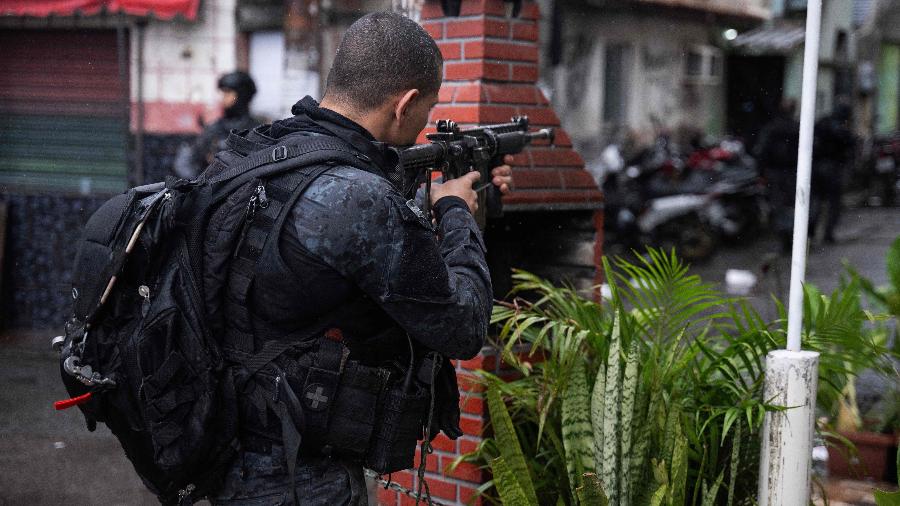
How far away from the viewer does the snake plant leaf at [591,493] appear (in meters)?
2.60

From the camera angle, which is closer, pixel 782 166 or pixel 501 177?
pixel 501 177

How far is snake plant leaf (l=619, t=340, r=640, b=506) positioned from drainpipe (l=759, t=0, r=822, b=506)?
38 cm

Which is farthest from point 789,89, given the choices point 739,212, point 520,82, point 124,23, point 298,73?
point 520,82

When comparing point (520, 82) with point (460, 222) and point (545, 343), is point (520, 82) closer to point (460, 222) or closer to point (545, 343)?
point (545, 343)

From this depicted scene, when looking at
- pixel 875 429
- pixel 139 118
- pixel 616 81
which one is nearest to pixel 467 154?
pixel 875 429

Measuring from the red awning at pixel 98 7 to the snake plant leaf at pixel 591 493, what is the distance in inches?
236

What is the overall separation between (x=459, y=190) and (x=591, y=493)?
0.91 metres

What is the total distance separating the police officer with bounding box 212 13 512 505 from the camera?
2.04m

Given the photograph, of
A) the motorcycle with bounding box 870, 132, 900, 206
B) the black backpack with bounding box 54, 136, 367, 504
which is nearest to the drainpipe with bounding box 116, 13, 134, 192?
the black backpack with bounding box 54, 136, 367, 504

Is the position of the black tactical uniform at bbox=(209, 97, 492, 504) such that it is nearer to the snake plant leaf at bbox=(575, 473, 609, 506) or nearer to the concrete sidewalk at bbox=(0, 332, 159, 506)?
Answer: the snake plant leaf at bbox=(575, 473, 609, 506)

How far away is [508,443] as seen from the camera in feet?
9.55

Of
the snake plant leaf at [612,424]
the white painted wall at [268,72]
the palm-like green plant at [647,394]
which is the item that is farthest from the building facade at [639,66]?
the snake plant leaf at [612,424]

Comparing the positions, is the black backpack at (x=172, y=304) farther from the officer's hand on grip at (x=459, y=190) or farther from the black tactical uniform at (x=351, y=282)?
the officer's hand on grip at (x=459, y=190)

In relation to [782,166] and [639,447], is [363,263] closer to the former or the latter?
[639,447]
